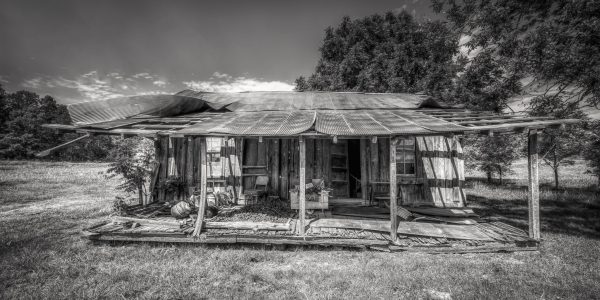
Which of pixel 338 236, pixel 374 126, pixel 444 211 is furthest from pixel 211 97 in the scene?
pixel 444 211

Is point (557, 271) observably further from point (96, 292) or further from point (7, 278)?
point (7, 278)

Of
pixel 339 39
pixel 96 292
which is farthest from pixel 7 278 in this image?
pixel 339 39

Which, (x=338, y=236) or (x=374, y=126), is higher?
(x=374, y=126)

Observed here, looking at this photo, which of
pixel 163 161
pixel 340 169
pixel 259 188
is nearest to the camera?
pixel 259 188

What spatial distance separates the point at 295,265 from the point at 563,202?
12732mm

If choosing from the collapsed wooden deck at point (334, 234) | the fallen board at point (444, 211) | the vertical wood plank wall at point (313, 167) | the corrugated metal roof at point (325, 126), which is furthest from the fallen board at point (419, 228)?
the corrugated metal roof at point (325, 126)

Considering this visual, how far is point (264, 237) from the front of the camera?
5988mm

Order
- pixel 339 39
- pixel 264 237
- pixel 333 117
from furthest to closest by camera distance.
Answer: pixel 339 39 → pixel 333 117 → pixel 264 237

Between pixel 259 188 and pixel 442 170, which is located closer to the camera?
pixel 259 188

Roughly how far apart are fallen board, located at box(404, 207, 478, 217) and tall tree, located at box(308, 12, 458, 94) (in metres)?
11.0

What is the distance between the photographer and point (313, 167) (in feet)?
30.9

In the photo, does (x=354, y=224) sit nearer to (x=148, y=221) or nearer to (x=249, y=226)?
(x=249, y=226)

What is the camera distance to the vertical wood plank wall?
30.7 ft

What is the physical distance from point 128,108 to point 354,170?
28.2ft
